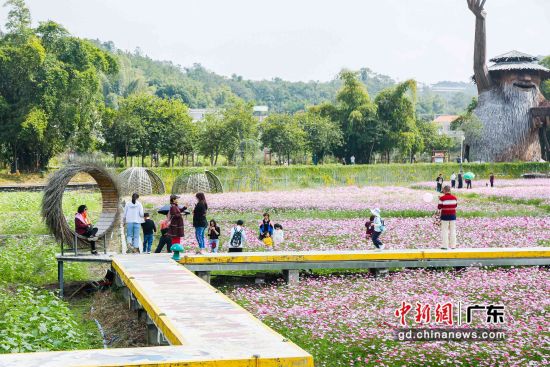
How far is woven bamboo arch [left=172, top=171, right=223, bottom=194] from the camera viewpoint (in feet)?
162

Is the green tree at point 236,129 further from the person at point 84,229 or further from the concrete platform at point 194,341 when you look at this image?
the concrete platform at point 194,341

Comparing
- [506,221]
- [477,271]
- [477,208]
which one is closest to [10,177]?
[477,208]

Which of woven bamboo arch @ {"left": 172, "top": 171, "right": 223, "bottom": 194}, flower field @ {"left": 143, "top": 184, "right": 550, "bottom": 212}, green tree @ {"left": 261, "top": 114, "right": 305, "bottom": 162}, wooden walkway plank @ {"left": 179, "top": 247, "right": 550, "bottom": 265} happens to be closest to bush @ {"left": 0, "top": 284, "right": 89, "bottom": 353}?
wooden walkway plank @ {"left": 179, "top": 247, "right": 550, "bottom": 265}

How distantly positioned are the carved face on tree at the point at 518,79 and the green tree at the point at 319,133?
16.3 meters

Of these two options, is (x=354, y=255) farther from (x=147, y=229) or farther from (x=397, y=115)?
(x=397, y=115)

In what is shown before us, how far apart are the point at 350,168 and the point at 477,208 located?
2604cm

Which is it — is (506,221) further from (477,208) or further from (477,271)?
(477,271)

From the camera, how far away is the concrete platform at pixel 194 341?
26.2 feet

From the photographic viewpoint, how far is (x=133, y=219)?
777 inches

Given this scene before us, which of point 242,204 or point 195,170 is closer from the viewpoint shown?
point 242,204

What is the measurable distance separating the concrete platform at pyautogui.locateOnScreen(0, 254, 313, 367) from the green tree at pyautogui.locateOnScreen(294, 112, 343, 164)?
61445 mm

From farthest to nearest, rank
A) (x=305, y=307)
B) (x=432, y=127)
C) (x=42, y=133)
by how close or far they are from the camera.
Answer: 1. (x=432, y=127)
2. (x=42, y=133)
3. (x=305, y=307)

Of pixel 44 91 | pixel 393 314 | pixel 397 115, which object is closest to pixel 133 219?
pixel 393 314

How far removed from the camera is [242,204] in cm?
3638
